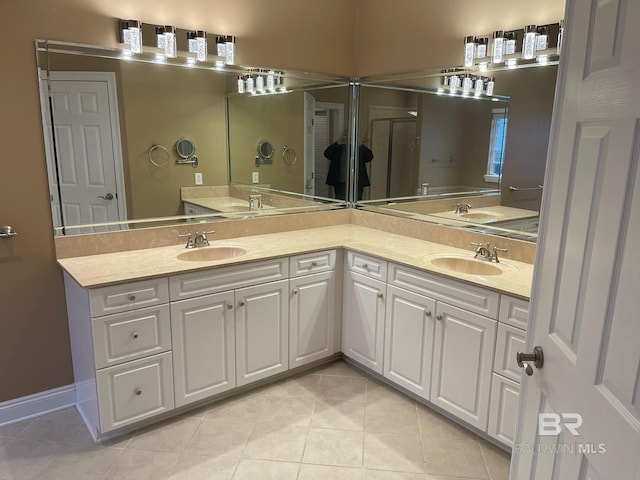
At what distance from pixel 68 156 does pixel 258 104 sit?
122 cm

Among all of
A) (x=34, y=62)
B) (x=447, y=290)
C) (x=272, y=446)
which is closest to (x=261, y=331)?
(x=272, y=446)

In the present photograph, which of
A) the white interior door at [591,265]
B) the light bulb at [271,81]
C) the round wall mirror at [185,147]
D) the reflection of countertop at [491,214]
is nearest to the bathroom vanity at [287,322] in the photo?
the reflection of countertop at [491,214]

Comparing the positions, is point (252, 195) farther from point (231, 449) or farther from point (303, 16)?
point (231, 449)

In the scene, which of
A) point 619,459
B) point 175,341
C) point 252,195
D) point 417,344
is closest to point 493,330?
point 417,344

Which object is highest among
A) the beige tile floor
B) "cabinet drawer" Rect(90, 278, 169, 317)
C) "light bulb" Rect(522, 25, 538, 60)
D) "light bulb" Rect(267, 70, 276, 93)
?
"light bulb" Rect(522, 25, 538, 60)

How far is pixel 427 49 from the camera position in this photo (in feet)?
9.68

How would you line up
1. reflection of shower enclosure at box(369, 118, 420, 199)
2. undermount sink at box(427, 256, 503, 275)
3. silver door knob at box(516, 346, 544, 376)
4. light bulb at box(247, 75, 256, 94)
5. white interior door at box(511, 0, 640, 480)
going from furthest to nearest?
1. reflection of shower enclosure at box(369, 118, 420, 199)
2. light bulb at box(247, 75, 256, 94)
3. undermount sink at box(427, 256, 503, 275)
4. silver door knob at box(516, 346, 544, 376)
5. white interior door at box(511, 0, 640, 480)

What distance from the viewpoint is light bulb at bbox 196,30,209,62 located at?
2.69 metres

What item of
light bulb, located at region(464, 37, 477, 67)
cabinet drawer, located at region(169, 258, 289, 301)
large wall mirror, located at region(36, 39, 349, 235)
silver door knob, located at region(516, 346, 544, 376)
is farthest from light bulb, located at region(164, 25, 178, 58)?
silver door knob, located at region(516, 346, 544, 376)

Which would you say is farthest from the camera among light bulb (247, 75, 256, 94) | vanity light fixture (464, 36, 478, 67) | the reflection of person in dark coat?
the reflection of person in dark coat

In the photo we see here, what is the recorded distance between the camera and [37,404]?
2533 millimetres

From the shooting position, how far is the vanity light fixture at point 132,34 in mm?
2451

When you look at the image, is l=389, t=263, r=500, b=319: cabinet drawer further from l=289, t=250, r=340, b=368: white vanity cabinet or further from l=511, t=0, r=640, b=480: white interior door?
l=511, t=0, r=640, b=480: white interior door

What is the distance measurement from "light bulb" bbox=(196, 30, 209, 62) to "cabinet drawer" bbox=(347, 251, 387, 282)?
4.83ft
